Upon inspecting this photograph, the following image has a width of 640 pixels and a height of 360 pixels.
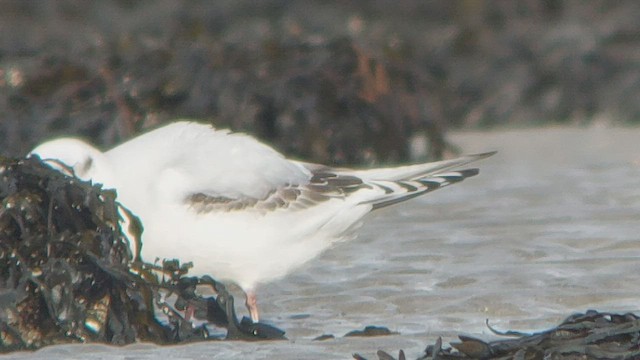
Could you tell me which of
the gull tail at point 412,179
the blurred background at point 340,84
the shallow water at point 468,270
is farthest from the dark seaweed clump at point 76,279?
the blurred background at point 340,84

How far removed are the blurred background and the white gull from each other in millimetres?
2779

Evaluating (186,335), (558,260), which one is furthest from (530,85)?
(186,335)

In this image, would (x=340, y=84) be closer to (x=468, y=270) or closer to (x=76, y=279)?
(x=468, y=270)

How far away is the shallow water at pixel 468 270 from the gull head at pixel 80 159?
34.3 inches

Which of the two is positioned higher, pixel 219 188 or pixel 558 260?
pixel 219 188

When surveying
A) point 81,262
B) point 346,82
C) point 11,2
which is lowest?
point 81,262

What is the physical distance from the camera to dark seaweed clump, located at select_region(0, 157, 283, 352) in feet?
15.7

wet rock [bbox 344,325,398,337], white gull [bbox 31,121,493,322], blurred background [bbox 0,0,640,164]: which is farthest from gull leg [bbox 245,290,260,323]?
blurred background [bbox 0,0,640,164]

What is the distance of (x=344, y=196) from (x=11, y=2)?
35.3 feet

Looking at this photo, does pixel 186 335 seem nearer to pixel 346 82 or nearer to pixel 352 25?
pixel 346 82

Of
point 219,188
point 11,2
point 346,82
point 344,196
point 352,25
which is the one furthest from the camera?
point 11,2

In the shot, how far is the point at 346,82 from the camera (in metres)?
9.45

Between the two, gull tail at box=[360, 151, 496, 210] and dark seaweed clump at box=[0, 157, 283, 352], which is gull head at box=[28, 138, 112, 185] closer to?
dark seaweed clump at box=[0, 157, 283, 352]

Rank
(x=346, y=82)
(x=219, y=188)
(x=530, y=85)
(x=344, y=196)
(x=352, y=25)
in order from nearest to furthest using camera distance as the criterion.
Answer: (x=219, y=188) → (x=344, y=196) → (x=346, y=82) → (x=530, y=85) → (x=352, y=25)
